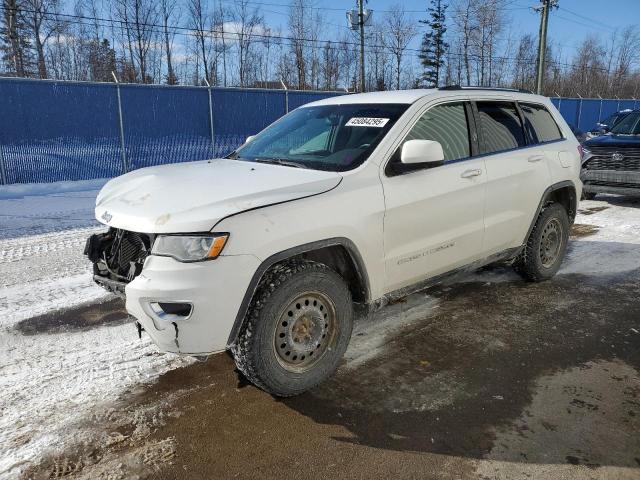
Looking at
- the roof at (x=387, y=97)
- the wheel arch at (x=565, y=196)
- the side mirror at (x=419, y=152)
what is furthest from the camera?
the wheel arch at (x=565, y=196)

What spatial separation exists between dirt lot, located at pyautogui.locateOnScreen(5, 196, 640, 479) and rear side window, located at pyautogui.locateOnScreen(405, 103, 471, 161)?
1434mm

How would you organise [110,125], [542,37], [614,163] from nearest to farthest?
1. [614,163]
2. [110,125]
3. [542,37]

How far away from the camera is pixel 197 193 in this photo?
2961 mm

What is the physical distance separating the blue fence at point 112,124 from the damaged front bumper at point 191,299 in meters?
9.85

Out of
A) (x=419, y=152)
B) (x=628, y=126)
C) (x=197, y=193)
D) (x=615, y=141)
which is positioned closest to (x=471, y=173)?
(x=419, y=152)

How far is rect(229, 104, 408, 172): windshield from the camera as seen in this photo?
3.57 metres

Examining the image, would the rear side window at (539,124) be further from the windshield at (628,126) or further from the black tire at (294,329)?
the windshield at (628,126)

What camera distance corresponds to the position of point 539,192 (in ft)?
15.8

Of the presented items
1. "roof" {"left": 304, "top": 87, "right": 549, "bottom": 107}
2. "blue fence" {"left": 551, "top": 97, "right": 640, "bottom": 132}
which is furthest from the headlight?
"blue fence" {"left": 551, "top": 97, "right": 640, "bottom": 132}

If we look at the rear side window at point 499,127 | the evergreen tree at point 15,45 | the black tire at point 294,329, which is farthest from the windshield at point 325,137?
the evergreen tree at point 15,45

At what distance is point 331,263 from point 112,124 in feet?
33.5

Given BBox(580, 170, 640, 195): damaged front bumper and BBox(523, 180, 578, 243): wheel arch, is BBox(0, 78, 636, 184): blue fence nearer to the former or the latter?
BBox(580, 170, 640, 195): damaged front bumper

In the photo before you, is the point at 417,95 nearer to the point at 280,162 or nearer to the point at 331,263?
the point at 280,162

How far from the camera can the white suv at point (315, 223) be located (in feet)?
8.88
